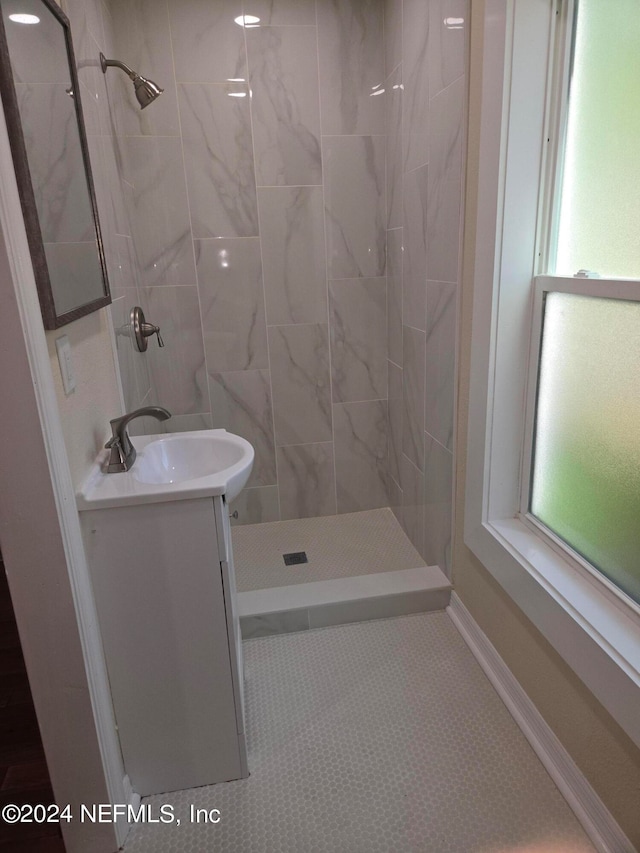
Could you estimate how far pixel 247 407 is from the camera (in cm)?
267

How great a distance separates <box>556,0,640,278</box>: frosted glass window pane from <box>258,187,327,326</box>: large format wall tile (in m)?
1.26

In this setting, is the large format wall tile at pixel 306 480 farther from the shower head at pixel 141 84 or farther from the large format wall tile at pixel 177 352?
the shower head at pixel 141 84

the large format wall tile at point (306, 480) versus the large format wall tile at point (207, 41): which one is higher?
the large format wall tile at point (207, 41)

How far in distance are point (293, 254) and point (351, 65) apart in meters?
0.81

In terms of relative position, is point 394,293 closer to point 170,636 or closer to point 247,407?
point 247,407

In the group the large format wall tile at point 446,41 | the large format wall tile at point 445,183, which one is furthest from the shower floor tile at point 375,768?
the large format wall tile at point 446,41

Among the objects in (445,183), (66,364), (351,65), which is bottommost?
(66,364)

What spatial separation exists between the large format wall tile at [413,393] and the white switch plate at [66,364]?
134 cm

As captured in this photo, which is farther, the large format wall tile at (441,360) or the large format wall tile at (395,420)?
the large format wall tile at (395,420)

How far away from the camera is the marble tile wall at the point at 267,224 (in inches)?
88.7

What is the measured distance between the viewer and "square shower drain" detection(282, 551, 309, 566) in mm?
2432

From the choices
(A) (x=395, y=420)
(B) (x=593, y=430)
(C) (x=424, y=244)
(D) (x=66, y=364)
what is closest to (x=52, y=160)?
(D) (x=66, y=364)

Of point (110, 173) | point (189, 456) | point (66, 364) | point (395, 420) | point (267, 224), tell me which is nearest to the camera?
point (66, 364)

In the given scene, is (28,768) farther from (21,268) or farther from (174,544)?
(21,268)
